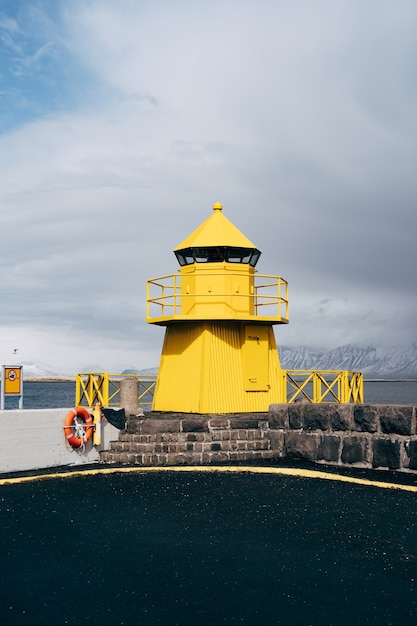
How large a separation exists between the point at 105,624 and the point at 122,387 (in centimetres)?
1380

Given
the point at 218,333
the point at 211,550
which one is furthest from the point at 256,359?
the point at 211,550

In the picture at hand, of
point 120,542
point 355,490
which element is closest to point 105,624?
point 120,542

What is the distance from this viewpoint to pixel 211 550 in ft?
30.6

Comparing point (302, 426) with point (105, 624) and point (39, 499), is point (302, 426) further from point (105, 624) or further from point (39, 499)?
point (105, 624)

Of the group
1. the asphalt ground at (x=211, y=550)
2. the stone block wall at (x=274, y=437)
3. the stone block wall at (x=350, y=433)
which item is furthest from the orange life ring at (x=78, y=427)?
the stone block wall at (x=350, y=433)

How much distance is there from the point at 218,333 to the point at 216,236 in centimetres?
290

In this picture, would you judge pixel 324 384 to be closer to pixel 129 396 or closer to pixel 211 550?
pixel 129 396

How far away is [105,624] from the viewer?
22.9 feet

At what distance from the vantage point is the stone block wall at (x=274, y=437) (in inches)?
599

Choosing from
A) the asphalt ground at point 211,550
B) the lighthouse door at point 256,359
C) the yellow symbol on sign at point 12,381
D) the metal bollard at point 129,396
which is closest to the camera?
the asphalt ground at point 211,550

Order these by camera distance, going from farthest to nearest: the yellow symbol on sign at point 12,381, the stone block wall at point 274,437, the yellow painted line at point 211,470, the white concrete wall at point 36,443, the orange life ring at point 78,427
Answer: the yellow symbol on sign at point 12,381 → the orange life ring at point 78,427 → the white concrete wall at point 36,443 → the stone block wall at point 274,437 → the yellow painted line at point 211,470

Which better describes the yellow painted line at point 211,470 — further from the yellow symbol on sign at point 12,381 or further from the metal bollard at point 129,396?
the metal bollard at point 129,396

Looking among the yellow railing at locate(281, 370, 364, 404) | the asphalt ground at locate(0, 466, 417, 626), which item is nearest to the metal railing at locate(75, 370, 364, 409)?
the yellow railing at locate(281, 370, 364, 404)

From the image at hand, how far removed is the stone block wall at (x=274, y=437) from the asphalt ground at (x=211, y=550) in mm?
1198
